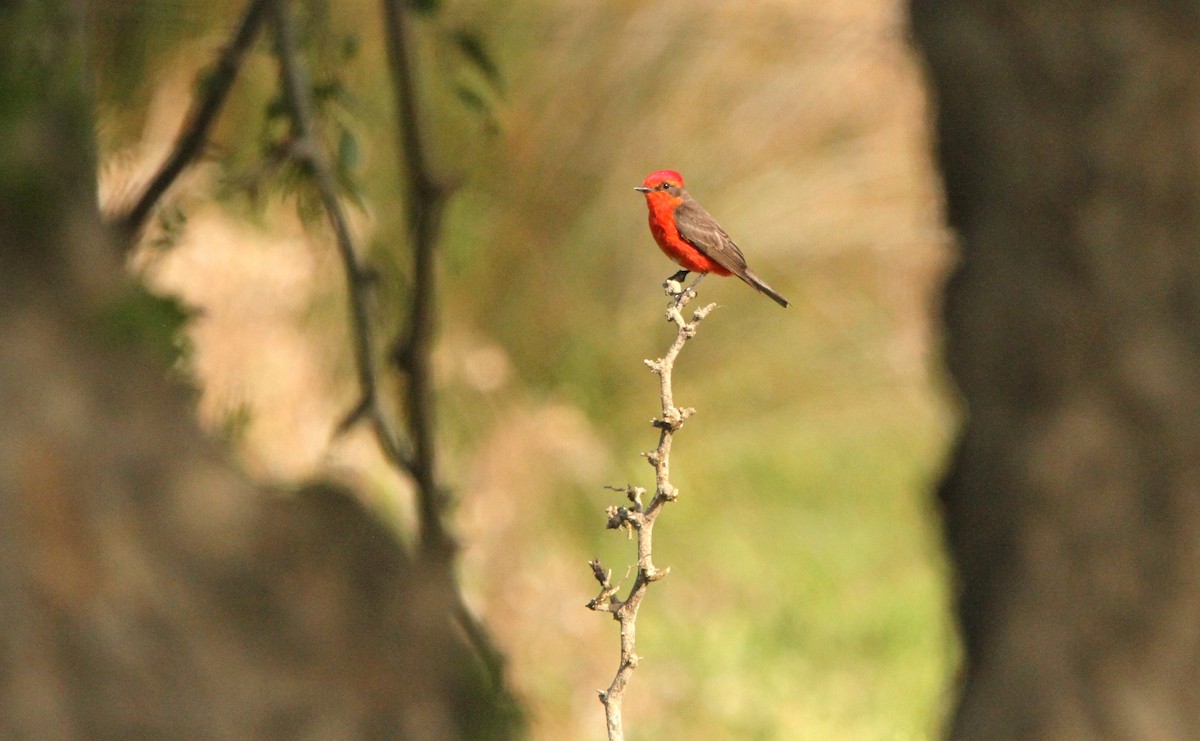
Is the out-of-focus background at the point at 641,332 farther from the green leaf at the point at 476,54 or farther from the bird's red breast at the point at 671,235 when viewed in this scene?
the bird's red breast at the point at 671,235

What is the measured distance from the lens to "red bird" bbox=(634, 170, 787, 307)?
39.5 inches

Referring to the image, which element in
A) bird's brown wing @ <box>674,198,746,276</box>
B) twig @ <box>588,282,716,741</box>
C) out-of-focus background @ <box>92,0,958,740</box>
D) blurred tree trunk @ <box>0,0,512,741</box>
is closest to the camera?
twig @ <box>588,282,716,741</box>

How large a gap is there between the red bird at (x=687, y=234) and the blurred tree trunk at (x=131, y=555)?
1.01ft

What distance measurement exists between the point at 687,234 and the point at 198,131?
2.33 ft

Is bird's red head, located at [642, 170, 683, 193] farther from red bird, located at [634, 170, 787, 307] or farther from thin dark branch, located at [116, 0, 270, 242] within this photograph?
thin dark branch, located at [116, 0, 270, 242]

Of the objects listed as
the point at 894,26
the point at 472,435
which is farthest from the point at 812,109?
the point at 472,435

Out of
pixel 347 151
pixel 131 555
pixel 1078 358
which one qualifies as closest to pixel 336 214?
pixel 347 151

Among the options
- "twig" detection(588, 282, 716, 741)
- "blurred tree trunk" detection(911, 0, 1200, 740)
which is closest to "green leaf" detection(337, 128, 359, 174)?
"twig" detection(588, 282, 716, 741)

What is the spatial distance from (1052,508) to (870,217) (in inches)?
72.9

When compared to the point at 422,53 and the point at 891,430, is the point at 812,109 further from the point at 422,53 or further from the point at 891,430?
the point at 422,53

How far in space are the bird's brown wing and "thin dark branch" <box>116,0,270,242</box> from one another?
26.1 inches

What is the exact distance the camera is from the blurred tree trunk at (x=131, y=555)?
890 mm

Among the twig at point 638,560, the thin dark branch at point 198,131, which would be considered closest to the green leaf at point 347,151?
the thin dark branch at point 198,131

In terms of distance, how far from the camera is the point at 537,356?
3.23 meters
